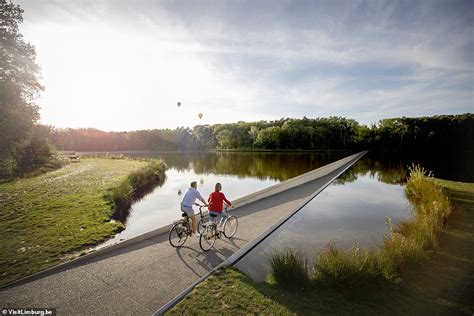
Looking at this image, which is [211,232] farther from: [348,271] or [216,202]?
[348,271]

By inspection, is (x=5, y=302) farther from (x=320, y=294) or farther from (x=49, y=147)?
(x=49, y=147)

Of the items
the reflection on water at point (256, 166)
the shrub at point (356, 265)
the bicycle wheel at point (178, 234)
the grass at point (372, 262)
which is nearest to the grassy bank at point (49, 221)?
the bicycle wheel at point (178, 234)

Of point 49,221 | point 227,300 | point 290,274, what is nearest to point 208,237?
point 227,300

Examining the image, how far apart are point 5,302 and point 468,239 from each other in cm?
1342

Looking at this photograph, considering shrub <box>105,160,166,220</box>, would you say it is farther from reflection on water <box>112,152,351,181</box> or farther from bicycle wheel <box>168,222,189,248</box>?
reflection on water <box>112,152,351,181</box>

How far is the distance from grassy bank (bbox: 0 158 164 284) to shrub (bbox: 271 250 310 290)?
651cm

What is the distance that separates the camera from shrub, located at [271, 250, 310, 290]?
17.9 ft

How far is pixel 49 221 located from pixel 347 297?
12.3 m

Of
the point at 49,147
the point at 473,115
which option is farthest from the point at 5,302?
the point at 473,115

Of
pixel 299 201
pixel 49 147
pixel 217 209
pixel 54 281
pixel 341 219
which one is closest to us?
pixel 54 281

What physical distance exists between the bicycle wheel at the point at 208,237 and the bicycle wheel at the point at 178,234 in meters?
0.60

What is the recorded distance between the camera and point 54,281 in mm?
5852

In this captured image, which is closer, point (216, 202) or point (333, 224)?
point (216, 202)

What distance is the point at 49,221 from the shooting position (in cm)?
1068
